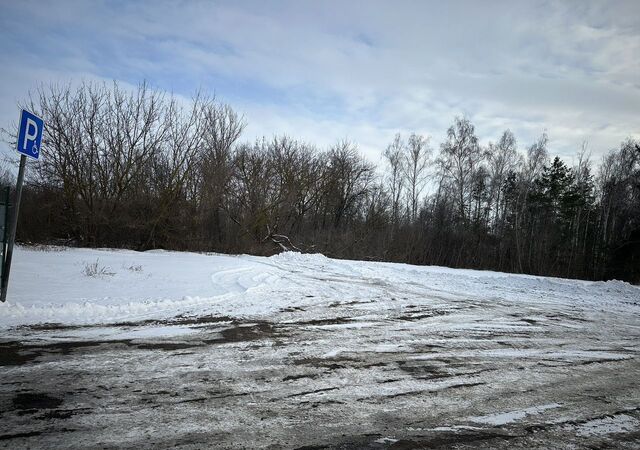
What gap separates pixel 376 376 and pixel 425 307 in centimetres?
581

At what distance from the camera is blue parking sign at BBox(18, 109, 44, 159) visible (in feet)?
23.0

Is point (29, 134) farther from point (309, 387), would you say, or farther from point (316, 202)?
point (316, 202)

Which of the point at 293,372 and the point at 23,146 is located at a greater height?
the point at 23,146

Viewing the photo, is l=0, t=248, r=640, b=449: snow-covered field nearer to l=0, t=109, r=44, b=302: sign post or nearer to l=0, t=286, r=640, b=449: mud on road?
l=0, t=286, r=640, b=449: mud on road

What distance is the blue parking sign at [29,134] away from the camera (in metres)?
7.00

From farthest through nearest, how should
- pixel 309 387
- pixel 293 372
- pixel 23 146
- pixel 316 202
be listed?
pixel 316 202, pixel 23 146, pixel 293 372, pixel 309 387

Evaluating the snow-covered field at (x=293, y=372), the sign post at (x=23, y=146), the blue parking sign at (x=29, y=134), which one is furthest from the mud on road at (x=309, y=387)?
the blue parking sign at (x=29, y=134)

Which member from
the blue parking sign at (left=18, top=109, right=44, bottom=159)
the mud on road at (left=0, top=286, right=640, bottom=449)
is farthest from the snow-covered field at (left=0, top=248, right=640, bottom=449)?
the blue parking sign at (left=18, top=109, right=44, bottom=159)

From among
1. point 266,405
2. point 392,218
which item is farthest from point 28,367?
point 392,218

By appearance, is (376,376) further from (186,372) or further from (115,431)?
(115,431)

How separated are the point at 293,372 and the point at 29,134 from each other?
656 cm

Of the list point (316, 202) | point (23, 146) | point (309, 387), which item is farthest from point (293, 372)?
point (316, 202)

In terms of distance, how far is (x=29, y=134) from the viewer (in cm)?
714

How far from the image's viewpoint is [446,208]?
48.2 meters
